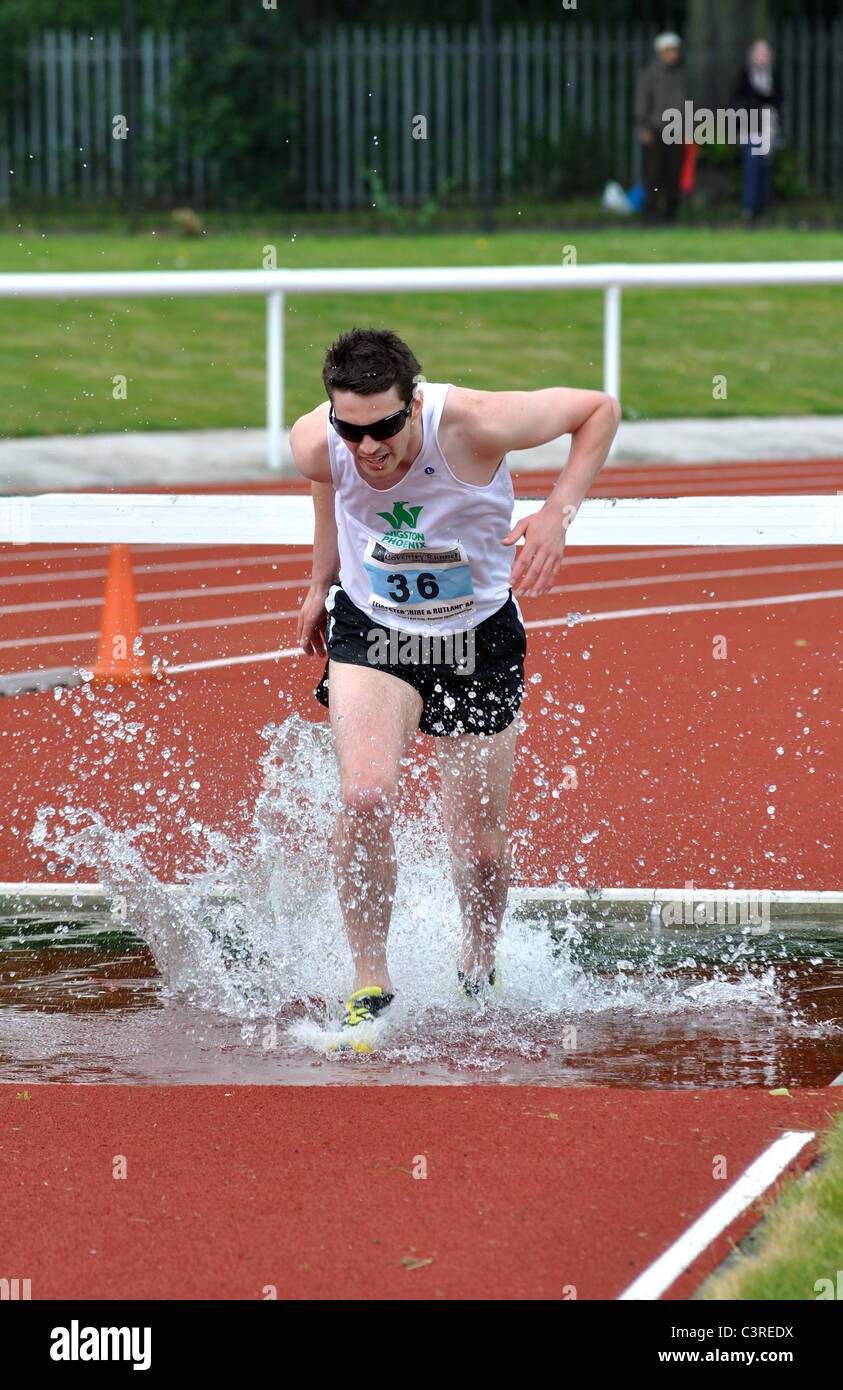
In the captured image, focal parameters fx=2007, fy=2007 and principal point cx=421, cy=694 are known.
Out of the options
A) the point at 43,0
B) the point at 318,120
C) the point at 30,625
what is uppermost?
the point at 43,0

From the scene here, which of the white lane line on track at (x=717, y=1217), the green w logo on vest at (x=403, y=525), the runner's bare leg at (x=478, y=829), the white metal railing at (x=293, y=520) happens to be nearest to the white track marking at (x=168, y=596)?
the white metal railing at (x=293, y=520)

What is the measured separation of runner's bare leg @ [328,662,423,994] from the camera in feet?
15.0

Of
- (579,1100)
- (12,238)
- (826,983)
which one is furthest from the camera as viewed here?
(12,238)

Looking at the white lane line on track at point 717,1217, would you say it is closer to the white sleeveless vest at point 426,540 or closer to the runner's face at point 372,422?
the white sleeveless vest at point 426,540

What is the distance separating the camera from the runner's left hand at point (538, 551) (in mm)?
4512

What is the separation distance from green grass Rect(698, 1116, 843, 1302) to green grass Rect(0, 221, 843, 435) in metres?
11.5

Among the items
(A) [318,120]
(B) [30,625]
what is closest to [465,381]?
(B) [30,625]

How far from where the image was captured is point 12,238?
2161cm

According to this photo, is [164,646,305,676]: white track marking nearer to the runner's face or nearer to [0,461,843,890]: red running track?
[0,461,843,890]: red running track

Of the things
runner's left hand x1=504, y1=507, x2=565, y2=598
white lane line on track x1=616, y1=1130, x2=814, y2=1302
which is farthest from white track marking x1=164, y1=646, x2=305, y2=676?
white lane line on track x1=616, y1=1130, x2=814, y2=1302

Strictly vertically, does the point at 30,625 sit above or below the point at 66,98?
below

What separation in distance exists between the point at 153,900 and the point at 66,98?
17955mm

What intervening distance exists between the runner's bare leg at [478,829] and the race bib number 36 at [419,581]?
0.35m
